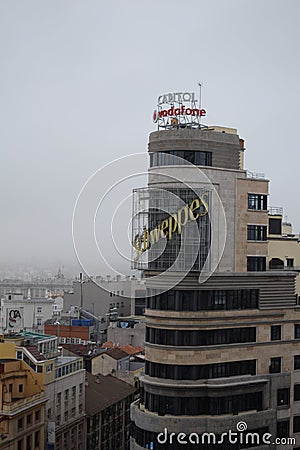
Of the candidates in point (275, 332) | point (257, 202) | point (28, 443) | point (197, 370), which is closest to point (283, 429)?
point (275, 332)

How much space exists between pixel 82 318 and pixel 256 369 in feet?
236

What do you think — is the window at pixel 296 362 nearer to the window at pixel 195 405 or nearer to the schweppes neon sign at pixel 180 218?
the window at pixel 195 405

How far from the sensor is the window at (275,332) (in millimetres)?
56406

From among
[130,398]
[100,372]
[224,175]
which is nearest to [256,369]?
[224,175]

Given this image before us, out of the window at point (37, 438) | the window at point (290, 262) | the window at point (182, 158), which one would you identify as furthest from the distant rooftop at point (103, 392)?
the window at point (182, 158)

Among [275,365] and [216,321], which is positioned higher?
[216,321]

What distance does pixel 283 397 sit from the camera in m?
56.4

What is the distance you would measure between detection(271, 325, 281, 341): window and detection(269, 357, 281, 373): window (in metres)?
1.66

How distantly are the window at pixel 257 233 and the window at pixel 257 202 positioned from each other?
1541 mm

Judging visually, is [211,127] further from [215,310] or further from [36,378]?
[36,378]

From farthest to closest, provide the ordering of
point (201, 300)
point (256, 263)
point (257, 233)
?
point (257, 233)
point (256, 263)
point (201, 300)

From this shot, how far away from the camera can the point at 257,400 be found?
5503cm

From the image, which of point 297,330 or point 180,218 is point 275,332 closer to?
point 297,330

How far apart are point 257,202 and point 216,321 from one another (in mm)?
10558
